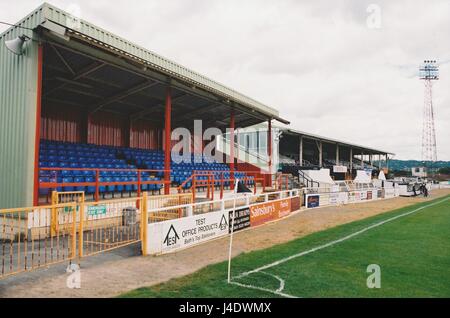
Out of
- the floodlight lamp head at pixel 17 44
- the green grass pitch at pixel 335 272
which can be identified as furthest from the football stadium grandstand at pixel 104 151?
the green grass pitch at pixel 335 272

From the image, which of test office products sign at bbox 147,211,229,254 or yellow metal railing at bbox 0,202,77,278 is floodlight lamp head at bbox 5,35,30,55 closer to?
yellow metal railing at bbox 0,202,77,278

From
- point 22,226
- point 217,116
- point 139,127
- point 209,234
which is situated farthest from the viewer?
point 217,116

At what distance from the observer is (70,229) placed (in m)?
10.9

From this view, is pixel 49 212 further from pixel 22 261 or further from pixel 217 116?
pixel 217 116

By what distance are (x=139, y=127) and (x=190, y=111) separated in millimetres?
3879

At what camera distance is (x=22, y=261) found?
837 centimetres

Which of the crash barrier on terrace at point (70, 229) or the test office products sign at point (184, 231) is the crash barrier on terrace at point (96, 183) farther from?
the test office products sign at point (184, 231)

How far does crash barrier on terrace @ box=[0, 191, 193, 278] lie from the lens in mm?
8586

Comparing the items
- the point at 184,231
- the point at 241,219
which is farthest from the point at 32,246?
the point at 241,219

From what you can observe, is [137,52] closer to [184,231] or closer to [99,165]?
[99,165]
